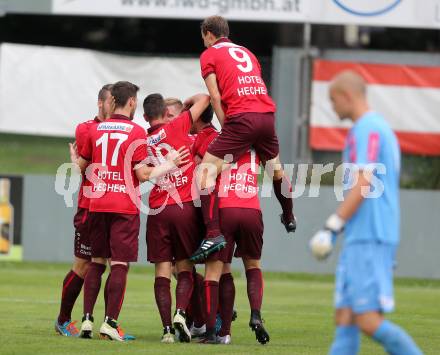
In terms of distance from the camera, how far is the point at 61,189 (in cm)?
1909

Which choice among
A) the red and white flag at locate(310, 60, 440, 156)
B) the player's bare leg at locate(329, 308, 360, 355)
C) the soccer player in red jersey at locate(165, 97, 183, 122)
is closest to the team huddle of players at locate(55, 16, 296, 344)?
the soccer player in red jersey at locate(165, 97, 183, 122)

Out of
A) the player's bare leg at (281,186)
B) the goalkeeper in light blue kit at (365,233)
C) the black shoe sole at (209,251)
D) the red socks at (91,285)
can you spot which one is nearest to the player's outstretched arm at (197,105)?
the player's bare leg at (281,186)

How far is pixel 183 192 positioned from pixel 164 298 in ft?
3.04

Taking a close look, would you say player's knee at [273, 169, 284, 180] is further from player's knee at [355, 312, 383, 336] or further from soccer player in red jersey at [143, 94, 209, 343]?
player's knee at [355, 312, 383, 336]

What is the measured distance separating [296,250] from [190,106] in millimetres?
9359

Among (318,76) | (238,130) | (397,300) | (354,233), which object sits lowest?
(397,300)

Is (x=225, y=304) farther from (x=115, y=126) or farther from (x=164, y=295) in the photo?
(x=115, y=126)

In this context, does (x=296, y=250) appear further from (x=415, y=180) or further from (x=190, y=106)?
(x=190, y=106)

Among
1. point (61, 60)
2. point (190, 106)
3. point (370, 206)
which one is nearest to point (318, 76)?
point (61, 60)

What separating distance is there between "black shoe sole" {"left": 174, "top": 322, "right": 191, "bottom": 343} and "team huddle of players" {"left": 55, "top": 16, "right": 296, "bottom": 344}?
0.01 metres

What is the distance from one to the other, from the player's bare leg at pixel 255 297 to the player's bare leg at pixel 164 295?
687mm

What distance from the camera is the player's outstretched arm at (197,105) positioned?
9.72 m

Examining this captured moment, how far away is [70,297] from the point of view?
1005 centimetres

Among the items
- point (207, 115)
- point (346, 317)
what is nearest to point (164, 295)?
point (207, 115)
